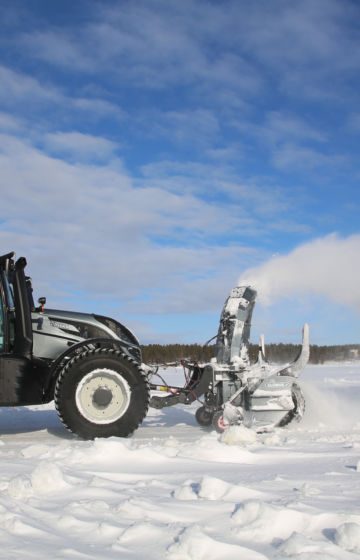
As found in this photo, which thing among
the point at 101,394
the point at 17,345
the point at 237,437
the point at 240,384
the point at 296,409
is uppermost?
the point at 17,345

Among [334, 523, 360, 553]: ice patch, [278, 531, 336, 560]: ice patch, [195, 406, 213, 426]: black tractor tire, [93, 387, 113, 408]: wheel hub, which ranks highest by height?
[93, 387, 113, 408]: wheel hub

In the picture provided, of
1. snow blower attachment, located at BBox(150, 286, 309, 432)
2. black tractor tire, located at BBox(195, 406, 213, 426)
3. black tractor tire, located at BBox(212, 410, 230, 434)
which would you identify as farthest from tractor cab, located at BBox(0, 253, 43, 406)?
black tractor tire, located at BBox(195, 406, 213, 426)

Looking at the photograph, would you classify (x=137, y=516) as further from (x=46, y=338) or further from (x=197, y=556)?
(x=46, y=338)

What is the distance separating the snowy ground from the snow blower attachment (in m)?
1.61

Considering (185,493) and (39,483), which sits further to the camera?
(39,483)

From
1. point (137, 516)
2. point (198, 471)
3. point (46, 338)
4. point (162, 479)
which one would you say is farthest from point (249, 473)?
point (46, 338)

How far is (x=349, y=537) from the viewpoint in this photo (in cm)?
278

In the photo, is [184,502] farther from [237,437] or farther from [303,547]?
[237,437]

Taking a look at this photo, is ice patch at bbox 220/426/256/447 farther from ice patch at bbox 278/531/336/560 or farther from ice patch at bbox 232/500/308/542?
ice patch at bbox 278/531/336/560

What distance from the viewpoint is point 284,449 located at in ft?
19.6

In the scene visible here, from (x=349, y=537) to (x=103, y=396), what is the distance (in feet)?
16.1

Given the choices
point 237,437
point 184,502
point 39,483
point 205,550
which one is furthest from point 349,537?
point 237,437

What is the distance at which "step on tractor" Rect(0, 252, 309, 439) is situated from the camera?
733cm

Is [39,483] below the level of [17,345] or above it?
below
